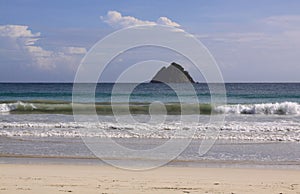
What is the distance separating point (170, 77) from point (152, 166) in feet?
42.7

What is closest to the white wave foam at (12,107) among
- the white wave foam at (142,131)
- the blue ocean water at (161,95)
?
the blue ocean water at (161,95)

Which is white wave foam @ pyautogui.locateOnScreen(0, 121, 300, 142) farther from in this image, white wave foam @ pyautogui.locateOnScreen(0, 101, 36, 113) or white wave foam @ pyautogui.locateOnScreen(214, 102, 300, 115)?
white wave foam @ pyautogui.locateOnScreen(0, 101, 36, 113)

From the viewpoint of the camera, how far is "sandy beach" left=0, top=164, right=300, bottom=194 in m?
8.70

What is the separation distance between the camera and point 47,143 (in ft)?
49.6

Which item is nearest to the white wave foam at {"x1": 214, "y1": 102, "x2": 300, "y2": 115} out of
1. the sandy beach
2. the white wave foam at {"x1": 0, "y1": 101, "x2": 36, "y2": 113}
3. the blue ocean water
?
the blue ocean water

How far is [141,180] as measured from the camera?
9.56 m

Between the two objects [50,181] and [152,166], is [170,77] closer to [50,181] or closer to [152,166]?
[152,166]

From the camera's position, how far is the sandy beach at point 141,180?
870 centimetres

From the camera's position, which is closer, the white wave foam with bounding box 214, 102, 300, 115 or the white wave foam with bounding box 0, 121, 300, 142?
the white wave foam with bounding box 0, 121, 300, 142

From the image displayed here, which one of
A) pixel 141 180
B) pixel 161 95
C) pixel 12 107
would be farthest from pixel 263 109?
pixel 141 180

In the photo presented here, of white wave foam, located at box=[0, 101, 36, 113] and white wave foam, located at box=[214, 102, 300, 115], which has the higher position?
white wave foam, located at box=[0, 101, 36, 113]

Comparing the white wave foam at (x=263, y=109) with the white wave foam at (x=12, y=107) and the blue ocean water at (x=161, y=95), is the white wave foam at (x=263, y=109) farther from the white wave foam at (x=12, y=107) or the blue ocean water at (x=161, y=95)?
the white wave foam at (x=12, y=107)

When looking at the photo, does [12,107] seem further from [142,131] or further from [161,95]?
[161,95]

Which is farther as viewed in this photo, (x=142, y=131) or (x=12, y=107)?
(x=12, y=107)
